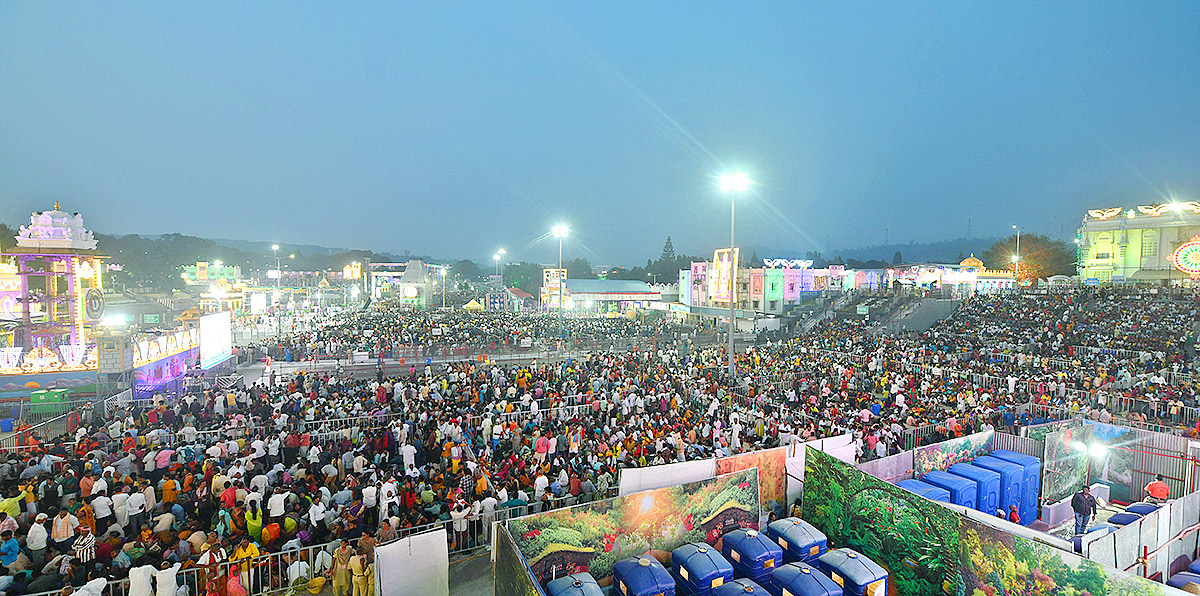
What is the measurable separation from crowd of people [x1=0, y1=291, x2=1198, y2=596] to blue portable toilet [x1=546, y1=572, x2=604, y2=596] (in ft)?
7.67

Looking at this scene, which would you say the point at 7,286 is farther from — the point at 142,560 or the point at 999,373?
the point at 999,373

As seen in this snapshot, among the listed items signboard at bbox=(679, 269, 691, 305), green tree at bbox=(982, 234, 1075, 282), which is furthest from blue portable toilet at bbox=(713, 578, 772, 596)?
green tree at bbox=(982, 234, 1075, 282)

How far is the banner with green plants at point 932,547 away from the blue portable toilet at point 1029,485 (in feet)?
12.4

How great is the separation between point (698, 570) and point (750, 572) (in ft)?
2.57

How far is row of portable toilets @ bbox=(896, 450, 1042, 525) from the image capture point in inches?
337

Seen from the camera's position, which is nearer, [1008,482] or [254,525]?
[254,525]

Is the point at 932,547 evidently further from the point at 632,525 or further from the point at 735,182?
the point at 735,182

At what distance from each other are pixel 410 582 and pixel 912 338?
2712 centimetres

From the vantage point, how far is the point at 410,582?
6.41 metres

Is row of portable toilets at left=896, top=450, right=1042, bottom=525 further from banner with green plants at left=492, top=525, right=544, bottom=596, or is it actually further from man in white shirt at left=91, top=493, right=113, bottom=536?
man in white shirt at left=91, top=493, right=113, bottom=536

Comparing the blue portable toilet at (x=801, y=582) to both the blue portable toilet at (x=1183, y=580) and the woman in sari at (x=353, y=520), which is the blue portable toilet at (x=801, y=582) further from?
the woman in sari at (x=353, y=520)

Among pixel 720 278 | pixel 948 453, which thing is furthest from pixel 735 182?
pixel 720 278

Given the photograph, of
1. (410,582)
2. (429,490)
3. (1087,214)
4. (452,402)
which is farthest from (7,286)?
(1087,214)

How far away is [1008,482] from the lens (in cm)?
903
